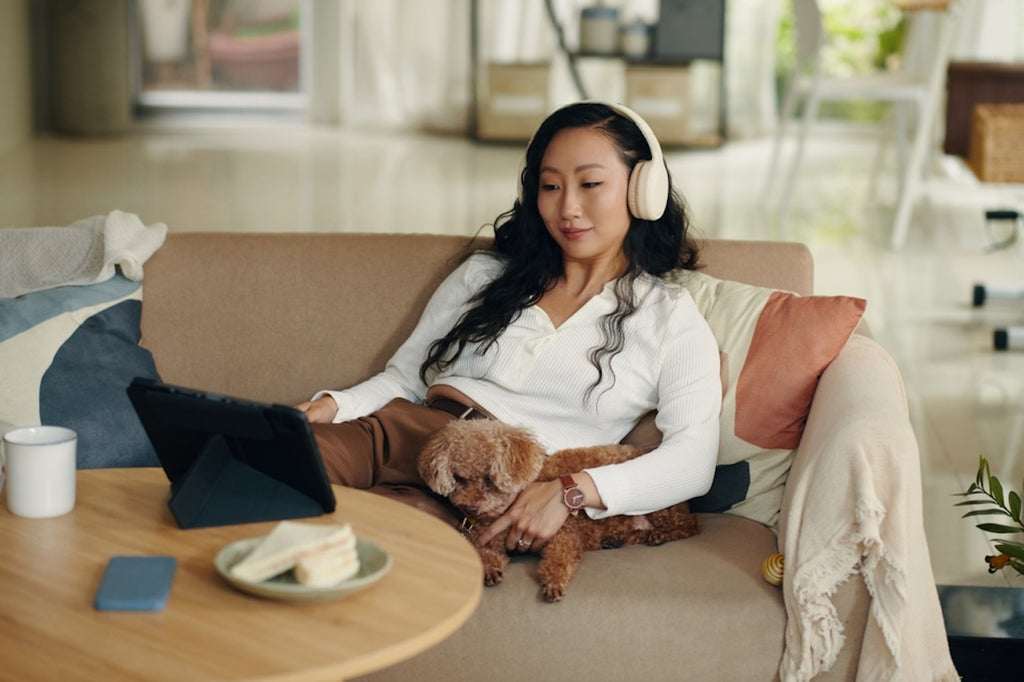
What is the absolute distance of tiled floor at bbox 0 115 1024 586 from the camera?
131 inches

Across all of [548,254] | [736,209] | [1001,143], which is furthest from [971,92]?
[548,254]

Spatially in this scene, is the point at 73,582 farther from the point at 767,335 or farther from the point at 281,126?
the point at 281,126

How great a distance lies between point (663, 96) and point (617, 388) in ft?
21.9

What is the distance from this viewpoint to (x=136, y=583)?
1.18 metres

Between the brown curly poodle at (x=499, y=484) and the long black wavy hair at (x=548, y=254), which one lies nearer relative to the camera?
the brown curly poodle at (x=499, y=484)

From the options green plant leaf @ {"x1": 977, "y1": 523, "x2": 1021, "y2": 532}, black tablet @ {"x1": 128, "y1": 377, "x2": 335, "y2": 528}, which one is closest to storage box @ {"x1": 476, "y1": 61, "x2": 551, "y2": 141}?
green plant leaf @ {"x1": 977, "y1": 523, "x2": 1021, "y2": 532}

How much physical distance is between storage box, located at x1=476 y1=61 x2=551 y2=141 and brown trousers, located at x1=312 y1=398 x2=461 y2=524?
667cm

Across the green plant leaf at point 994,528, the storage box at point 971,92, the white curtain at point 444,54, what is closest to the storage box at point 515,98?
Answer: the white curtain at point 444,54

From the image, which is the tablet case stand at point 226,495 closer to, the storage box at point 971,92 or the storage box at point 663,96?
the storage box at point 971,92

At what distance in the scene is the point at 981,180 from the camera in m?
4.29

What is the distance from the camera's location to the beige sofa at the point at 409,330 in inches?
63.5

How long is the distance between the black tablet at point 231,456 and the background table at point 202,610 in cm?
2

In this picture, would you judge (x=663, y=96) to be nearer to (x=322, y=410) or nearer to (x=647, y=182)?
(x=647, y=182)

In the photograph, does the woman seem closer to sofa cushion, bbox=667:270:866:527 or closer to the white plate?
sofa cushion, bbox=667:270:866:527
